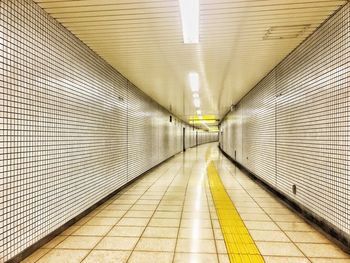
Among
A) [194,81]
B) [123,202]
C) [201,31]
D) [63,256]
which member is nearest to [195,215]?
[123,202]

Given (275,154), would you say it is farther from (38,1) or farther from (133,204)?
(38,1)

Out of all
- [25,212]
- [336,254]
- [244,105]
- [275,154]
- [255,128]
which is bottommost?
[336,254]

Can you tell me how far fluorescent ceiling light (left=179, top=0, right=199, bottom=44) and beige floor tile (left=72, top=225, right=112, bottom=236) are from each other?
114 inches

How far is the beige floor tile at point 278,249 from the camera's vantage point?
262 cm

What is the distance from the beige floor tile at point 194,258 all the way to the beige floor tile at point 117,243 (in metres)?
0.59

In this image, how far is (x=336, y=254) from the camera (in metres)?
2.64

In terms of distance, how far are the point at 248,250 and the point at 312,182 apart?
5.21ft

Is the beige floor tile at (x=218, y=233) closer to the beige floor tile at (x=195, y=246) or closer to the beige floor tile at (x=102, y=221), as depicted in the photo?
Result: the beige floor tile at (x=195, y=246)

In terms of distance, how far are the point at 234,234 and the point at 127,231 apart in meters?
1.43

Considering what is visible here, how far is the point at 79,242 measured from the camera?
9.66ft

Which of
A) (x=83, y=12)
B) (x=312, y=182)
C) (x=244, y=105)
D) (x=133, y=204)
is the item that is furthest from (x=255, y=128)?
(x=83, y=12)

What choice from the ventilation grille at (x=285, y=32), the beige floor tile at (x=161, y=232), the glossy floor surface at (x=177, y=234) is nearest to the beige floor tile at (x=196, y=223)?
the glossy floor surface at (x=177, y=234)

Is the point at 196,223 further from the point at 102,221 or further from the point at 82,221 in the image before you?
the point at 82,221

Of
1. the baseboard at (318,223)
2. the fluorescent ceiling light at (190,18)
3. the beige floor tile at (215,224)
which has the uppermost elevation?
the fluorescent ceiling light at (190,18)
